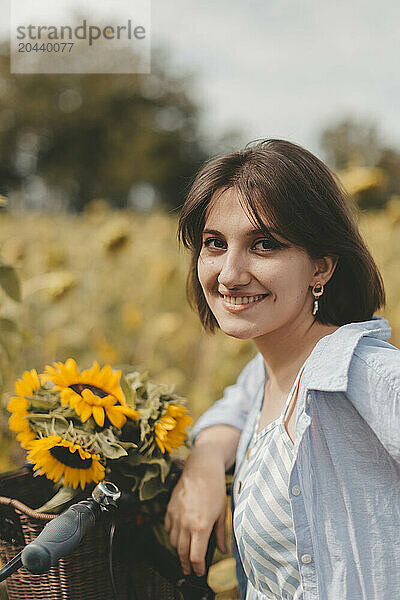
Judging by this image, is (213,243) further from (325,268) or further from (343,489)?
(343,489)

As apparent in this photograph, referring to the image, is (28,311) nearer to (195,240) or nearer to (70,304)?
(70,304)

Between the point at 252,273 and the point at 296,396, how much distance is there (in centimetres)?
21

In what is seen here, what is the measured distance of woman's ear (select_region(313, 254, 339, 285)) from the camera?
1092mm

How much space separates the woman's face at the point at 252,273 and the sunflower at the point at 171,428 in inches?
6.9

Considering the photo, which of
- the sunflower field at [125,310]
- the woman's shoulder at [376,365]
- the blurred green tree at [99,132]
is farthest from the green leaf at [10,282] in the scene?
the blurred green tree at [99,132]

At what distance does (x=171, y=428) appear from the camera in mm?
1100

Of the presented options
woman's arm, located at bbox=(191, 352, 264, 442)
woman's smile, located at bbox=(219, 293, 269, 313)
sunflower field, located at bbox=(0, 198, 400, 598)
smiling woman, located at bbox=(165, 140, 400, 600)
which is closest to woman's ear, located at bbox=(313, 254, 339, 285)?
smiling woman, located at bbox=(165, 140, 400, 600)

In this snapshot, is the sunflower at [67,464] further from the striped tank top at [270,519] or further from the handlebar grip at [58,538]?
the striped tank top at [270,519]

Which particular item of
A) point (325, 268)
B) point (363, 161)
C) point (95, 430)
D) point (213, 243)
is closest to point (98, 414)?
point (95, 430)

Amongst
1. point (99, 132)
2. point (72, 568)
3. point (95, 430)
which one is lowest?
point (72, 568)

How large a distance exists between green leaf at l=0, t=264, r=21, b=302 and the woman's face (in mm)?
558

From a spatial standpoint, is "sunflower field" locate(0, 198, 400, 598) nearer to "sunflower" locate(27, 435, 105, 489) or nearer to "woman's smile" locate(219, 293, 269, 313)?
"sunflower" locate(27, 435, 105, 489)

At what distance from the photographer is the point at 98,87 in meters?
20.1

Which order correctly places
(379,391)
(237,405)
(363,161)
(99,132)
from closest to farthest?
(379,391), (237,405), (363,161), (99,132)
